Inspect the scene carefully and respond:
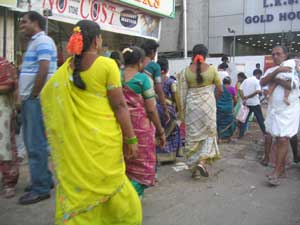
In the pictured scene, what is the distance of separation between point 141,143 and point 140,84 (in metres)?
0.53

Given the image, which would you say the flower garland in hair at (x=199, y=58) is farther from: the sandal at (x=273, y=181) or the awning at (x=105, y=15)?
the awning at (x=105, y=15)

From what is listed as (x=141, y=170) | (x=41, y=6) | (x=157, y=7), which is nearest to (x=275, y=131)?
(x=141, y=170)

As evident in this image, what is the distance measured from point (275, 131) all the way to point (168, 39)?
901 inches

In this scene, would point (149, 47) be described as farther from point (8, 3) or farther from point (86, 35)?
point (8, 3)

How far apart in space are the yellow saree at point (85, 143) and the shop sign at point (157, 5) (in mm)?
8115

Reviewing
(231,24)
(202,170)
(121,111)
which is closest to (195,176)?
(202,170)

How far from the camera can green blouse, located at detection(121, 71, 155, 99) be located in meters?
3.54

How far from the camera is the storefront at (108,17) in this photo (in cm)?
850

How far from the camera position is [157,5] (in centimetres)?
1197

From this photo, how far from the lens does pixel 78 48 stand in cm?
260

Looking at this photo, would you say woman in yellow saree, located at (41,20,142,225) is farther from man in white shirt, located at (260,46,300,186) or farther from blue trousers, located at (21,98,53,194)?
man in white shirt, located at (260,46,300,186)

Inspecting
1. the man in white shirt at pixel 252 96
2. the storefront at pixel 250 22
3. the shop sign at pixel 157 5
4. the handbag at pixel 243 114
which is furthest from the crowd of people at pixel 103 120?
A: the storefront at pixel 250 22

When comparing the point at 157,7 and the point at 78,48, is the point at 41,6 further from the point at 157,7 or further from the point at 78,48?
the point at 78,48

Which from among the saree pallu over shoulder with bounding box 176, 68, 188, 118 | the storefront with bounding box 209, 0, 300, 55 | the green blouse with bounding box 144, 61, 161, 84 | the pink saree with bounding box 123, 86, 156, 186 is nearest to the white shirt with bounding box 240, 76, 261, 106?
the saree pallu over shoulder with bounding box 176, 68, 188, 118
